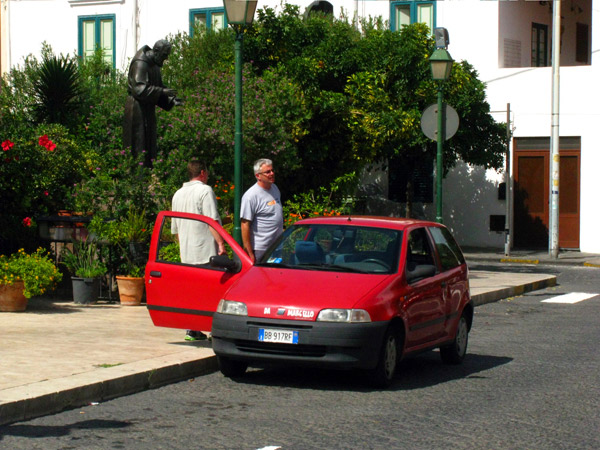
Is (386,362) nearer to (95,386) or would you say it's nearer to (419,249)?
(419,249)

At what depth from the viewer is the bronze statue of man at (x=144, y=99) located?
16.7m

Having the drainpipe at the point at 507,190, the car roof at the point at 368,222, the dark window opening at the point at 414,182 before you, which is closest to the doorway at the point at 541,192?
the drainpipe at the point at 507,190

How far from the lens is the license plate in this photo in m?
8.82

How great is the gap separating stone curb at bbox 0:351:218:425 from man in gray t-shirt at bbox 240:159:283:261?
1.98 metres

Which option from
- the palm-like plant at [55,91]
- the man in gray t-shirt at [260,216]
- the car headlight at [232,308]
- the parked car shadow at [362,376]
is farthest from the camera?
the palm-like plant at [55,91]

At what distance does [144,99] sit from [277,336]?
8.62 metres

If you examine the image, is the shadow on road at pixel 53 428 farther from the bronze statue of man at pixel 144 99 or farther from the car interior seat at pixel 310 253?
the bronze statue of man at pixel 144 99

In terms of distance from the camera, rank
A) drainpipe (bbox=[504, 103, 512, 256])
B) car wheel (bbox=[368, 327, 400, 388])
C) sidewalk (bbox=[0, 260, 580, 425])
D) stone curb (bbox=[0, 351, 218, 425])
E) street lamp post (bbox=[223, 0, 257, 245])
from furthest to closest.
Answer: drainpipe (bbox=[504, 103, 512, 256])
street lamp post (bbox=[223, 0, 257, 245])
car wheel (bbox=[368, 327, 400, 388])
sidewalk (bbox=[0, 260, 580, 425])
stone curb (bbox=[0, 351, 218, 425])

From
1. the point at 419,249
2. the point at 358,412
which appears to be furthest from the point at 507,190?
the point at 358,412

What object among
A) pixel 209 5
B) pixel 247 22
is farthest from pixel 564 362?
pixel 209 5

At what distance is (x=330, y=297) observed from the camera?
895cm

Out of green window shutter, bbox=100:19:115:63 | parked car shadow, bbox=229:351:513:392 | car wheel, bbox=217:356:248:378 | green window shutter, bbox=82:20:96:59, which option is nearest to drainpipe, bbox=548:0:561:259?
green window shutter, bbox=100:19:115:63

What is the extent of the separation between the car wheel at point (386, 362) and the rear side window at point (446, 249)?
156 centimetres

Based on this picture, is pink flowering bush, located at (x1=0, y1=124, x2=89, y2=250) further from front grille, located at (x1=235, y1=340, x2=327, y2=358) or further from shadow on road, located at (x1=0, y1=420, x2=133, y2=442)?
shadow on road, located at (x1=0, y1=420, x2=133, y2=442)
